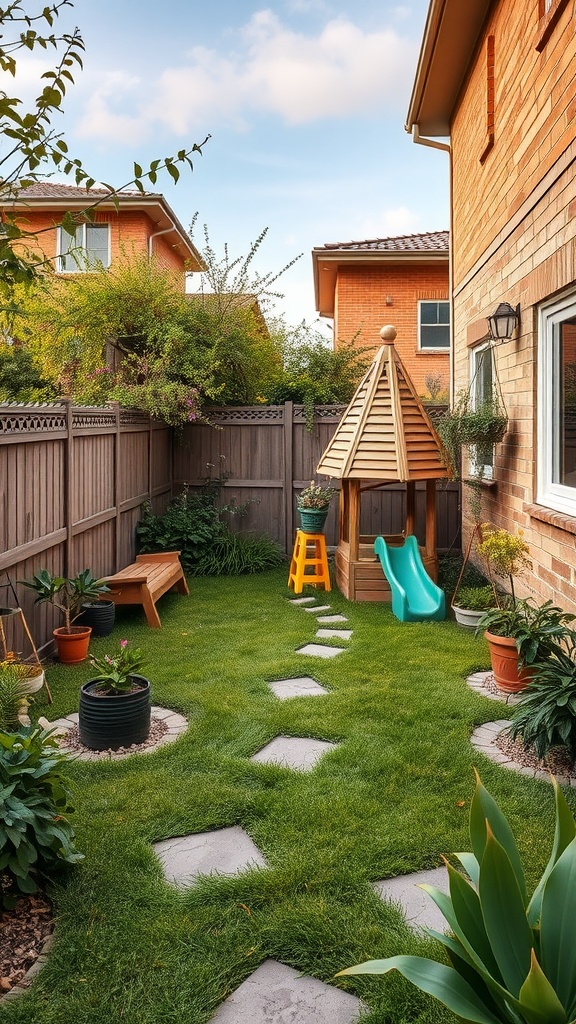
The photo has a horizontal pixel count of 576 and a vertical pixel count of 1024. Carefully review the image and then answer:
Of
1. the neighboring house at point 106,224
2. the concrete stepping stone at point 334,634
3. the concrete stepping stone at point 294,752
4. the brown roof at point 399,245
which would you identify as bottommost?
the concrete stepping stone at point 294,752

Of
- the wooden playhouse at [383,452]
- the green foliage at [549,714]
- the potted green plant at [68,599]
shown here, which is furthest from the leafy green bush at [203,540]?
the green foliage at [549,714]

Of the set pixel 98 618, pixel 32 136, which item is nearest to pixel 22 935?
pixel 32 136

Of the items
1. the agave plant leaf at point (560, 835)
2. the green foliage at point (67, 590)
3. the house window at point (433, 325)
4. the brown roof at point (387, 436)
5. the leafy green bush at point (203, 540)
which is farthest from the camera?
the house window at point (433, 325)

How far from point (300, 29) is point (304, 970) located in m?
10.9

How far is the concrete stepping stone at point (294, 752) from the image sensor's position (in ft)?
11.9

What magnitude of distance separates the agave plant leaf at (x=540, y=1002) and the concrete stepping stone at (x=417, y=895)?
3.12 feet

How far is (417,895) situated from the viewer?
2533 mm

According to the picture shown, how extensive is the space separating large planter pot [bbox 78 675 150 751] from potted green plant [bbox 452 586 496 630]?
326cm

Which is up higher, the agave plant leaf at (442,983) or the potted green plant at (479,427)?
the potted green plant at (479,427)

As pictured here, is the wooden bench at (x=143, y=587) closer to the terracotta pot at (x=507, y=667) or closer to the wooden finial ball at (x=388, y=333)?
the terracotta pot at (x=507, y=667)

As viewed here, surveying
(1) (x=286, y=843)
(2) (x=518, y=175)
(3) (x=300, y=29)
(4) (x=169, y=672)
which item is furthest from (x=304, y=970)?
(3) (x=300, y=29)

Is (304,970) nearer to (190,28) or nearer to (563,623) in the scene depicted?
(563,623)

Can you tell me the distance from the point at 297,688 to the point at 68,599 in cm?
197

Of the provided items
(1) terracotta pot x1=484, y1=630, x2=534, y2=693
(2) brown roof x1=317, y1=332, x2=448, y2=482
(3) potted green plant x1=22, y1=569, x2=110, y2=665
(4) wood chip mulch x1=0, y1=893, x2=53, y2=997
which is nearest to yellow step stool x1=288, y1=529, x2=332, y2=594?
(2) brown roof x1=317, y1=332, x2=448, y2=482
